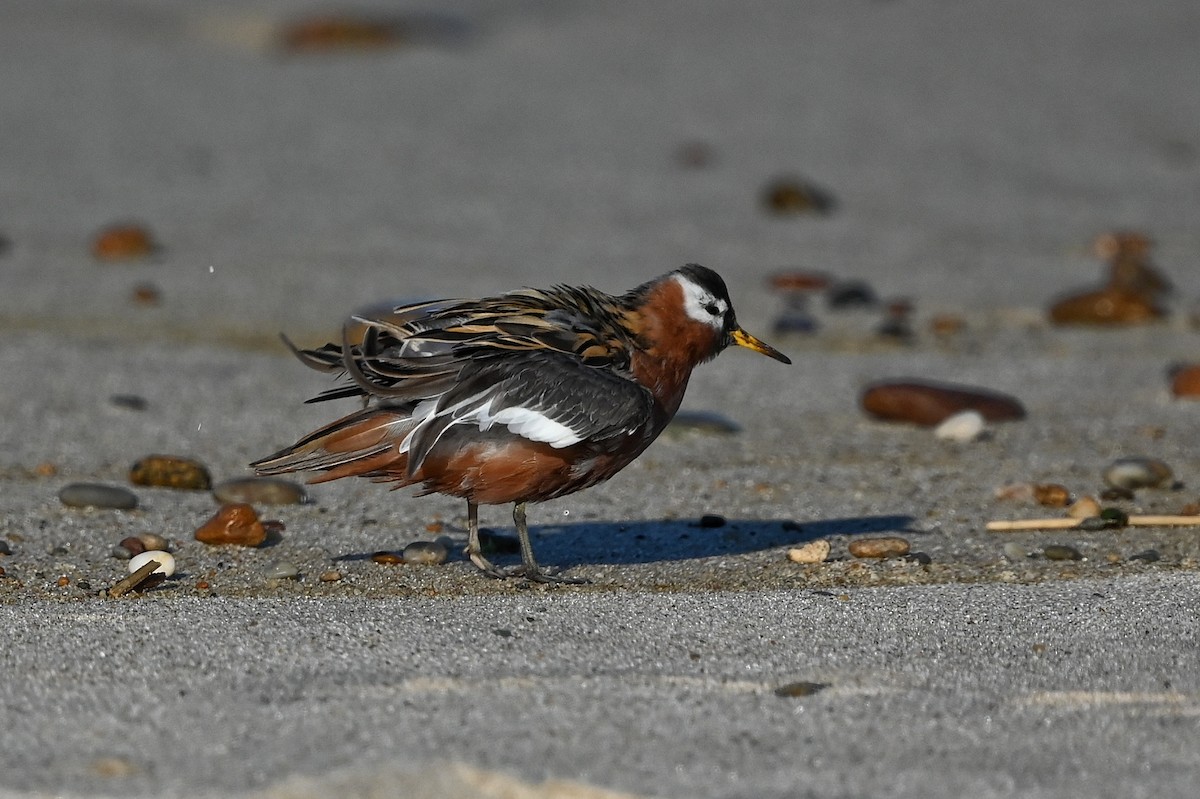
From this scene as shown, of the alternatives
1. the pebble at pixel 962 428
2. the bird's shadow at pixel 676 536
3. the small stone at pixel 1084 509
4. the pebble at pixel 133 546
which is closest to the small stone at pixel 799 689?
the bird's shadow at pixel 676 536

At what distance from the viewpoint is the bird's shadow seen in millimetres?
6977

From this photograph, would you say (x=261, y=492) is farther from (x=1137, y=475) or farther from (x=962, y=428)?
(x=1137, y=475)

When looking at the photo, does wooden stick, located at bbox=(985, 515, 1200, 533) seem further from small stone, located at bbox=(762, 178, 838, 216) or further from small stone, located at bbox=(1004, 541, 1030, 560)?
small stone, located at bbox=(762, 178, 838, 216)

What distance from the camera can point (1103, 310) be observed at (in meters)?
11.8

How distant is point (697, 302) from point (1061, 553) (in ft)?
5.65

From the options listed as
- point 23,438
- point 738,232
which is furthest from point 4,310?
point 738,232

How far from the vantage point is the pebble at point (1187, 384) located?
9898 mm

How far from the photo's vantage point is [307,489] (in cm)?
795

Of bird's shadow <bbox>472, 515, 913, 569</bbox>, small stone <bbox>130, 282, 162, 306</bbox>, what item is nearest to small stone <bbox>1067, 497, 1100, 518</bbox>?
bird's shadow <bbox>472, 515, 913, 569</bbox>

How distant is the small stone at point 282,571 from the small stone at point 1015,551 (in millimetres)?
2751

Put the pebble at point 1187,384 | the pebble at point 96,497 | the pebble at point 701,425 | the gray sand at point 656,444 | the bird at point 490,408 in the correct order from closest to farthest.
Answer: the gray sand at point 656,444, the bird at point 490,408, the pebble at point 96,497, the pebble at point 701,425, the pebble at point 1187,384

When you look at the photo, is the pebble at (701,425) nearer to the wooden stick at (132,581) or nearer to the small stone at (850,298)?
the small stone at (850,298)

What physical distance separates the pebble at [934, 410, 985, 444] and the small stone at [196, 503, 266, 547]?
3852 mm

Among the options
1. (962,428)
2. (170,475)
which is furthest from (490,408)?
(962,428)
